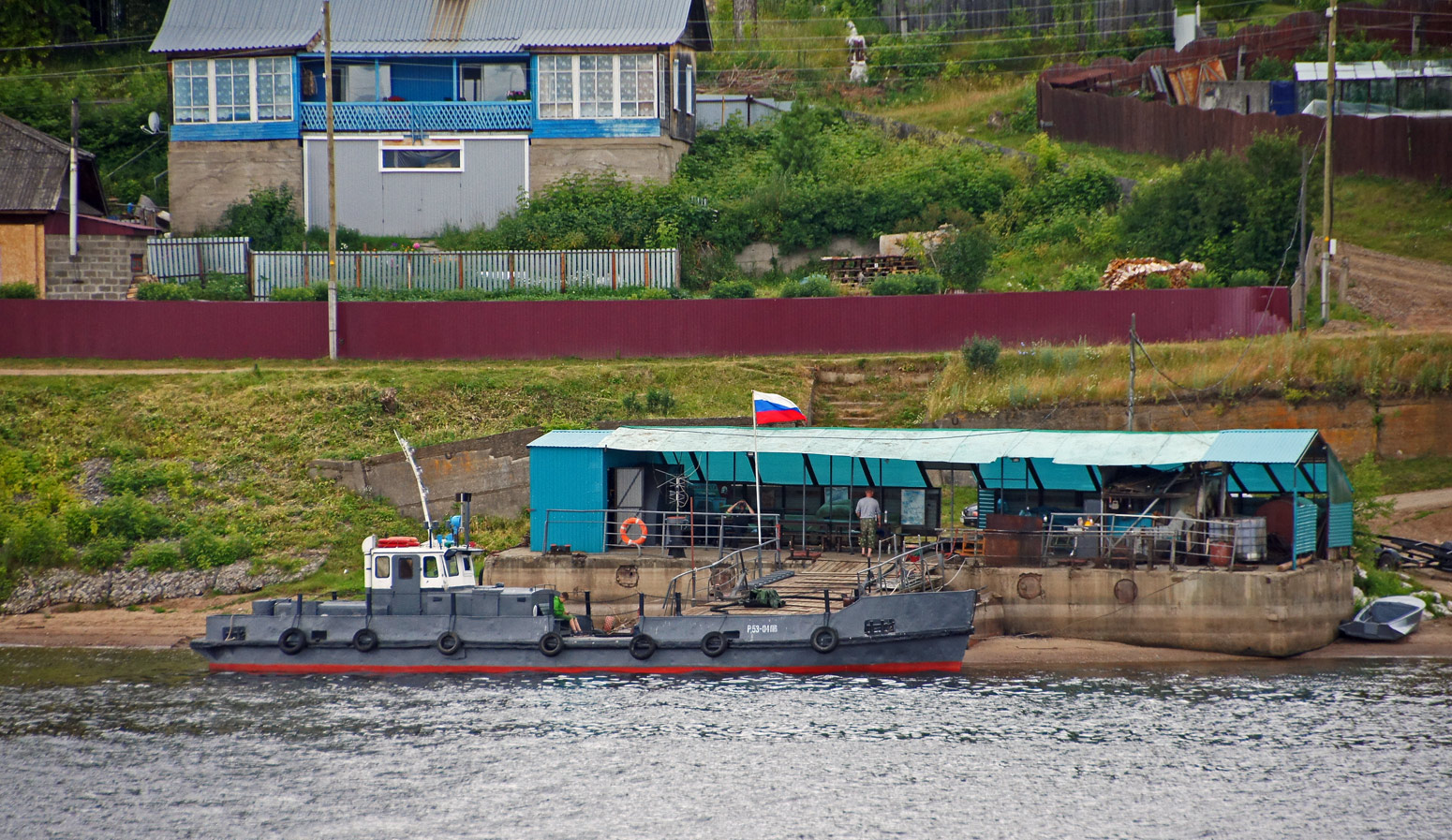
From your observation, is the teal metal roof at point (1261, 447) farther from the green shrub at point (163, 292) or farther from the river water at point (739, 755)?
the green shrub at point (163, 292)

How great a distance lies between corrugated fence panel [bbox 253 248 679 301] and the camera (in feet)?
155

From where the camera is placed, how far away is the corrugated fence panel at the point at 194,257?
158 feet

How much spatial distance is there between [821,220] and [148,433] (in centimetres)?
2506

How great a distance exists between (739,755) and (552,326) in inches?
891

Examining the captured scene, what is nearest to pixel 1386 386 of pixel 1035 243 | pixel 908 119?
pixel 1035 243

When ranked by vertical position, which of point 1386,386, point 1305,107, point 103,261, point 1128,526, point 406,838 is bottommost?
point 406,838

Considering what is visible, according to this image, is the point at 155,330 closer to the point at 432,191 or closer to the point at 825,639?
the point at 432,191

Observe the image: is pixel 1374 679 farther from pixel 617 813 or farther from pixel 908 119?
pixel 908 119

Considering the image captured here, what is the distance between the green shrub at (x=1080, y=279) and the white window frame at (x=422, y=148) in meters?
23.1

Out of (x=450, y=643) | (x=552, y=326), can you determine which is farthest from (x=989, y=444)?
(x=552, y=326)

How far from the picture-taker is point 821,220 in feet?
172

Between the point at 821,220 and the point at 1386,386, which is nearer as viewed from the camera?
the point at 1386,386

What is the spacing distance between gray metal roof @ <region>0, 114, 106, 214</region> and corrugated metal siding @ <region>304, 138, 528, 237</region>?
832cm

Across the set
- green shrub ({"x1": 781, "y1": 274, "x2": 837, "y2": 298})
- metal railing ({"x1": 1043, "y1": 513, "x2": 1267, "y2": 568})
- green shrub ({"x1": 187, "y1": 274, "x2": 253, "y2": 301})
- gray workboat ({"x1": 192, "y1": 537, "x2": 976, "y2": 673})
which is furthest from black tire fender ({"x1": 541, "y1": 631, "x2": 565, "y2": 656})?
green shrub ({"x1": 187, "y1": 274, "x2": 253, "y2": 301})
